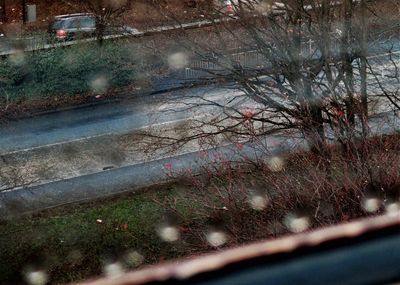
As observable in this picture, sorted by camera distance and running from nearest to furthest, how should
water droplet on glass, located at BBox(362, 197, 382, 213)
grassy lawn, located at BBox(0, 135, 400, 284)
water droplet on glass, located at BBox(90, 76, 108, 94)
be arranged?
A: water droplet on glass, located at BBox(362, 197, 382, 213), grassy lawn, located at BBox(0, 135, 400, 284), water droplet on glass, located at BBox(90, 76, 108, 94)

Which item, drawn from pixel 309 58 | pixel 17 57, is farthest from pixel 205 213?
pixel 17 57

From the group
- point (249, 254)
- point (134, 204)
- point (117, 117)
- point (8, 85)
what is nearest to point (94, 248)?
point (134, 204)

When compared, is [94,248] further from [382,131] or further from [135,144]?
[382,131]

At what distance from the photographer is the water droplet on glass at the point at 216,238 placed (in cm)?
601

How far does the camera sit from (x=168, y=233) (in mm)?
7086

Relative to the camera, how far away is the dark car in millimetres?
13072

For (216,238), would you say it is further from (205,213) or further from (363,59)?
(363,59)

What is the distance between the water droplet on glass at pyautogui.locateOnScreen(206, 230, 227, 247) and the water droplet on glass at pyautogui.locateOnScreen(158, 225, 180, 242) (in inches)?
28.9

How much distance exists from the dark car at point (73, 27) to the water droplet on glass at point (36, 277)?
7108mm

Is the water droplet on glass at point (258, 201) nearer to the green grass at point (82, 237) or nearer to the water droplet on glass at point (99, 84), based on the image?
the green grass at point (82, 237)

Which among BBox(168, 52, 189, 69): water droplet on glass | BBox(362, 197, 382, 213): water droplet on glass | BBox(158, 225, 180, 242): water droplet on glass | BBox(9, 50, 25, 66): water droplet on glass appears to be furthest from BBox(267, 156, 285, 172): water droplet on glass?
BBox(9, 50, 25, 66): water droplet on glass

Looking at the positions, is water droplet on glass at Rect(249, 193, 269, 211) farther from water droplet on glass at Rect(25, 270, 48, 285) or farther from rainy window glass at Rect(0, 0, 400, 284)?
water droplet on glass at Rect(25, 270, 48, 285)

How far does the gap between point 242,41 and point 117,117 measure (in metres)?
3.39

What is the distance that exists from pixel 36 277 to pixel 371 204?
10.6 ft
